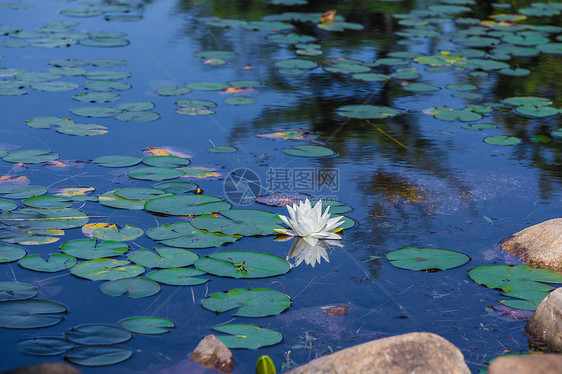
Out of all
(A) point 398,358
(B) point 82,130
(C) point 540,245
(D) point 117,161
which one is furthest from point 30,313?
(C) point 540,245

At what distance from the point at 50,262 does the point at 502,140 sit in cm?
346

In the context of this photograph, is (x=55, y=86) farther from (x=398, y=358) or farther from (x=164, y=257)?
(x=398, y=358)

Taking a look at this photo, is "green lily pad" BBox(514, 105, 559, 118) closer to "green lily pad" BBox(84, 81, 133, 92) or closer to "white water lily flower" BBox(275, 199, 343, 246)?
"white water lily flower" BBox(275, 199, 343, 246)

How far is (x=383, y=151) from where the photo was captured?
491 centimetres

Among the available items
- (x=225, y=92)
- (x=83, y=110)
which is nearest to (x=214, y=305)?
(x=83, y=110)

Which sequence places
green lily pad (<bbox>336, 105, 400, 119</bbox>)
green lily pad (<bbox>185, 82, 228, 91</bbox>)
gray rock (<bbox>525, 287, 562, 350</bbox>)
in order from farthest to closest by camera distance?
1. green lily pad (<bbox>185, 82, 228, 91</bbox>)
2. green lily pad (<bbox>336, 105, 400, 119</bbox>)
3. gray rock (<bbox>525, 287, 562, 350</bbox>)

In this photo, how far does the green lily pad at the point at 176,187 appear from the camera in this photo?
4055 millimetres

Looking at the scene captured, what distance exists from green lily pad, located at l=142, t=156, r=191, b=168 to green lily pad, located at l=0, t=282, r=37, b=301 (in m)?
1.53

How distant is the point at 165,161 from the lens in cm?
450

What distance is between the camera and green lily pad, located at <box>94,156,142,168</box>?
4416 mm

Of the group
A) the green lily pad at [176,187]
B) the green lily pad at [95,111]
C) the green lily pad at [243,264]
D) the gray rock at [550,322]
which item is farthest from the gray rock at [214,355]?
the green lily pad at [95,111]

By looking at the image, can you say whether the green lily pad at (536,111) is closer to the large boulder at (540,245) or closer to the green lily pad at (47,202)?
the large boulder at (540,245)

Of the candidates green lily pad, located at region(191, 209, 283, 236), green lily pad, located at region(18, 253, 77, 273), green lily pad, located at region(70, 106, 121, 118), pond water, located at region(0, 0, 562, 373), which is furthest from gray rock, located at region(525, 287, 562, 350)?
green lily pad, located at region(70, 106, 121, 118)

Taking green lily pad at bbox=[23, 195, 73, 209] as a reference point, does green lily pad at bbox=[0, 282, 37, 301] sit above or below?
below
